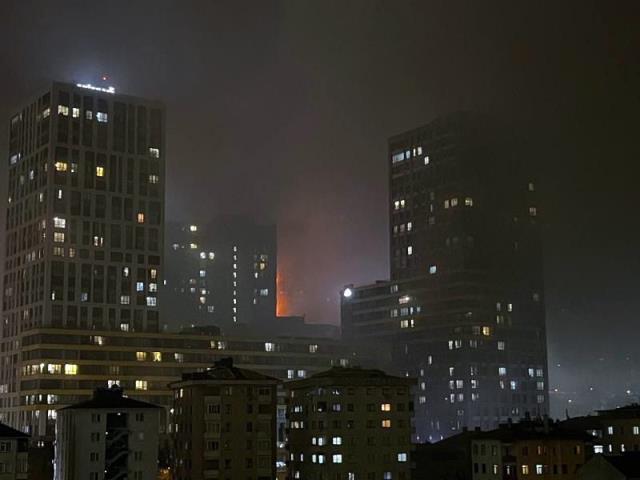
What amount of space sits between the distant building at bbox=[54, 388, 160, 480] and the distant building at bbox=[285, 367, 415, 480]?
1153 inches

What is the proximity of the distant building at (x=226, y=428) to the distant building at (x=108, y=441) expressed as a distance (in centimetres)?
1231

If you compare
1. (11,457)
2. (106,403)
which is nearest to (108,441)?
(106,403)

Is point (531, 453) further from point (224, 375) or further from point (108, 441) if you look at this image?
point (108, 441)

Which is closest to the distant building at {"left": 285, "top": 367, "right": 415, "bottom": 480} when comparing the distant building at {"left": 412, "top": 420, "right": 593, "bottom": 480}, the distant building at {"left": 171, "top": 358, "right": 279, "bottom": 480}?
the distant building at {"left": 171, "top": 358, "right": 279, "bottom": 480}

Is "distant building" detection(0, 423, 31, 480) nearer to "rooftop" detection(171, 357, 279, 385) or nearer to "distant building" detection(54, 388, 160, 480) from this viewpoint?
"distant building" detection(54, 388, 160, 480)

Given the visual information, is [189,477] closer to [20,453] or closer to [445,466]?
[20,453]

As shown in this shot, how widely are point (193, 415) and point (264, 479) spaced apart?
14313 mm

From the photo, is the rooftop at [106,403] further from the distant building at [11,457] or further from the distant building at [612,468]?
the distant building at [612,468]

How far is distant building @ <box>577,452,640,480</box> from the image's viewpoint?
120938 millimetres

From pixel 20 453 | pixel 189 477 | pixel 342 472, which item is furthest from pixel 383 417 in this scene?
pixel 20 453

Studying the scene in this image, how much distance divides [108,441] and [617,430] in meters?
82.2

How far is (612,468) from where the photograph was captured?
402ft

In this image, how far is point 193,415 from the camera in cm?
14225

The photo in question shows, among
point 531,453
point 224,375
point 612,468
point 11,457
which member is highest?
point 224,375
